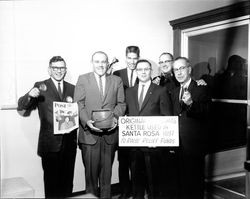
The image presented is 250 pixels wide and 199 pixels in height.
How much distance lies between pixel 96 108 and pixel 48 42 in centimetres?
42

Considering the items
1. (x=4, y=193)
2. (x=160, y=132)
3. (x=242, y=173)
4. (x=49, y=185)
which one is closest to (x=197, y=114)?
(x=160, y=132)

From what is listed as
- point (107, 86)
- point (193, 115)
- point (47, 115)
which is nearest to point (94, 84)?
point (107, 86)

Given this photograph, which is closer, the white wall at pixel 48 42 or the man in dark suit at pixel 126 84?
the white wall at pixel 48 42

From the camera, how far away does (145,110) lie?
1.51 m

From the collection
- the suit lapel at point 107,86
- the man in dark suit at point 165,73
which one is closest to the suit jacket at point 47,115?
the suit lapel at point 107,86

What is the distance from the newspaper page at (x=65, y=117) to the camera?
1.44 metres

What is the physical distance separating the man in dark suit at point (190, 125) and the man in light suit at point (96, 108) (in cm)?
33

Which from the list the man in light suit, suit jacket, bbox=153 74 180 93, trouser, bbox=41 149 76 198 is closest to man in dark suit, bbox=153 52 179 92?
suit jacket, bbox=153 74 180 93

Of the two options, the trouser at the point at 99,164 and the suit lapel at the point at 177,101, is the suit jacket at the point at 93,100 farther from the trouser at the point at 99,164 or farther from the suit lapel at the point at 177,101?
the suit lapel at the point at 177,101

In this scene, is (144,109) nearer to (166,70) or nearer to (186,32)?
(166,70)

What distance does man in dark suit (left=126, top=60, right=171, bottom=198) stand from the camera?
1.50 metres

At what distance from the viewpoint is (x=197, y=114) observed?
158cm

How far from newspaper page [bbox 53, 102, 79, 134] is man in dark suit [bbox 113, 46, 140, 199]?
33cm

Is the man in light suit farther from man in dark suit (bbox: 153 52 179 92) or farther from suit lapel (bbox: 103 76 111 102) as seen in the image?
man in dark suit (bbox: 153 52 179 92)
